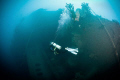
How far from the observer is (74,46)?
17609 mm

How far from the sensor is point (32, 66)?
14289 millimetres

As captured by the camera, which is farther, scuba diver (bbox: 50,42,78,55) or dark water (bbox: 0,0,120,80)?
scuba diver (bbox: 50,42,78,55)

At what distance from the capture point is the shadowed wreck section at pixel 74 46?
536 inches

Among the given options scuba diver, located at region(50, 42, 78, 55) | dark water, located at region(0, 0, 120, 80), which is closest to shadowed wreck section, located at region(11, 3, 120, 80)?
dark water, located at region(0, 0, 120, 80)

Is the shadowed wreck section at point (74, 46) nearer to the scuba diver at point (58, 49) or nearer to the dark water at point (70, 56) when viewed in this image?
the dark water at point (70, 56)

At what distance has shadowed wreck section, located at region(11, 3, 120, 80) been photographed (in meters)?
13.6

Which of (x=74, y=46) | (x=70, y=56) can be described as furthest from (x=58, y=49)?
(x=74, y=46)

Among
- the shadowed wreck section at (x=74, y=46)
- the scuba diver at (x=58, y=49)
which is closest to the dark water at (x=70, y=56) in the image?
the shadowed wreck section at (x=74, y=46)

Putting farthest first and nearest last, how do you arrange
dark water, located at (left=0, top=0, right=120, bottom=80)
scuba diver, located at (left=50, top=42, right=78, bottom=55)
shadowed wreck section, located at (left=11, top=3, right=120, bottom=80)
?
scuba diver, located at (left=50, top=42, right=78, bottom=55) → shadowed wreck section, located at (left=11, top=3, right=120, bottom=80) → dark water, located at (left=0, top=0, right=120, bottom=80)

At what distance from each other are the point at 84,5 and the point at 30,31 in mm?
23169

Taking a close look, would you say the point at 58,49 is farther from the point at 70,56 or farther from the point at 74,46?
the point at 74,46

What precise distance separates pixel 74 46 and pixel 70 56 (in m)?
3.03

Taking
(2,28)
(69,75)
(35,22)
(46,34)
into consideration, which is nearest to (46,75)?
(69,75)

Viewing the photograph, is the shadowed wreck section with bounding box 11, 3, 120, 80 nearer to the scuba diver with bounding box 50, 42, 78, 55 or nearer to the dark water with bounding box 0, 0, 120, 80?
the dark water with bounding box 0, 0, 120, 80
